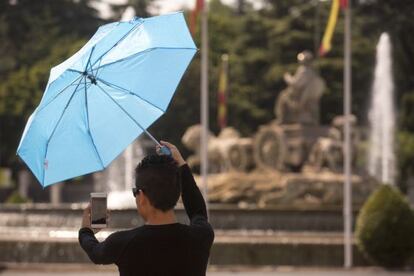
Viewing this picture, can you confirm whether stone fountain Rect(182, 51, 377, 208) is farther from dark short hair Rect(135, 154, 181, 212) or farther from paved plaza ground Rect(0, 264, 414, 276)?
dark short hair Rect(135, 154, 181, 212)

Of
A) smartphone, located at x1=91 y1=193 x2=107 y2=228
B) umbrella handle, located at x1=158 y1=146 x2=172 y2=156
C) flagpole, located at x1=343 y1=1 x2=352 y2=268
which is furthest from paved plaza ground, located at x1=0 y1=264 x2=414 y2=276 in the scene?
smartphone, located at x1=91 y1=193 x2=107 y2=228

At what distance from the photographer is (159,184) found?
414 cm

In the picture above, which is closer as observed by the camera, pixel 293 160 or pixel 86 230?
pixel 86 230

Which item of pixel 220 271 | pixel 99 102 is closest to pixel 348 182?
pixel 220 271

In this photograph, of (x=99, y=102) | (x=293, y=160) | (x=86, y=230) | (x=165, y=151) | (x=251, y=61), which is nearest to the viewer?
(x=86, y=230)

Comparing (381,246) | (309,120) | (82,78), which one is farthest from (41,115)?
(309,120)

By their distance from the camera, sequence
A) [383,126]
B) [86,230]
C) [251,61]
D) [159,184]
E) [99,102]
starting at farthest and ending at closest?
[251,61], [383,126], [99,102], [86,230], [159,184]

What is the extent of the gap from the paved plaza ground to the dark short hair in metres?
12.6

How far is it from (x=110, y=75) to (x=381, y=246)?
1303 cm

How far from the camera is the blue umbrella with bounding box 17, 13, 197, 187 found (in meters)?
5.28

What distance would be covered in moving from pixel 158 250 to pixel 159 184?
0.24m

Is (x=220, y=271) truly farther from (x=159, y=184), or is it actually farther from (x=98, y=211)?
(x=159, y=184)

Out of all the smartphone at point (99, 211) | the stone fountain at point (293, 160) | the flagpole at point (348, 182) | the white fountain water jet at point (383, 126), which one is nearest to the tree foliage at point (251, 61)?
the white fountain water jet at point (383, 126)

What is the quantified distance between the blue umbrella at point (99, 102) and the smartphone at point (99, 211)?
69cm
